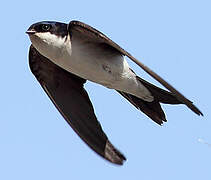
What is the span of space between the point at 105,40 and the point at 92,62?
491 millimetres

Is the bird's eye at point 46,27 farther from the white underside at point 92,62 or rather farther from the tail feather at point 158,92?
the tail feather at point 158,92

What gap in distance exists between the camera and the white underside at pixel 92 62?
7590mm

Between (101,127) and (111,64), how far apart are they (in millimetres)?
700

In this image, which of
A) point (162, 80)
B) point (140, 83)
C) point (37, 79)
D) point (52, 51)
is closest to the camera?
point (162, 80)

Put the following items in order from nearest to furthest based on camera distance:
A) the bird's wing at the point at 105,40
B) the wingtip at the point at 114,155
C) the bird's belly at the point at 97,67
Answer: the bird's wing at the point at 105,40
the wingtip at the point at 114,155
the bird's belly at the point at 97,67

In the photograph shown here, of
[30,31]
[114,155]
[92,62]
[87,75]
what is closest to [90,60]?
[92,62]

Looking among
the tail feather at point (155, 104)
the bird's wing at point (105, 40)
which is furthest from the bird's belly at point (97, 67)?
the tail feather at point (155, 104)

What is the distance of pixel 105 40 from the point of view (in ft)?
24.0

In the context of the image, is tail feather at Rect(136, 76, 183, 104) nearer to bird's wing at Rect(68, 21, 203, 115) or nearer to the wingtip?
bird's wing at Rect(68, 21, 203, 115)

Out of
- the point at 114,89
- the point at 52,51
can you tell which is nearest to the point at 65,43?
the point at 52,51

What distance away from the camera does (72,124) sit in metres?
8.10

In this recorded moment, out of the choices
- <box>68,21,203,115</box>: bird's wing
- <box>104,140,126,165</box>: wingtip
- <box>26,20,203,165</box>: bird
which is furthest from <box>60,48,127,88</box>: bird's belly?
<box>104,140,126,165</box>: wingtip

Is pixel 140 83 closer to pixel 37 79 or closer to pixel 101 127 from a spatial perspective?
pixel 101 127

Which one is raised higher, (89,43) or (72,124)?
(89,43)
